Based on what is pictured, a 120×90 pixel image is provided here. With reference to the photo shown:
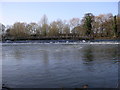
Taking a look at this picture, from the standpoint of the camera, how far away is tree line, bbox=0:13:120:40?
2089 inches

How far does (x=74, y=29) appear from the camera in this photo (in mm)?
60938

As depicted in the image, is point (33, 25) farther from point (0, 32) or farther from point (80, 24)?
point (80, 24)

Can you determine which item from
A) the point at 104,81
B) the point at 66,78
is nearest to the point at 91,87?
the point at 104,81

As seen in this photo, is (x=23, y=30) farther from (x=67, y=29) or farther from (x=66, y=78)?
(x=66, y=78)

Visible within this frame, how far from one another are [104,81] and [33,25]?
195 ft

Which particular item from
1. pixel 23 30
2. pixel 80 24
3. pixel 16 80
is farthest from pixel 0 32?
pixel 16 80

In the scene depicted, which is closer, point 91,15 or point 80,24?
point 91,15

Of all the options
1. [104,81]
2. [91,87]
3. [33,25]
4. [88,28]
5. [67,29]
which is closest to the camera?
[91,87]

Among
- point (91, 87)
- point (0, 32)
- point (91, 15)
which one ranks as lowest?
point (91, 87)

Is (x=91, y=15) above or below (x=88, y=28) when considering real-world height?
above

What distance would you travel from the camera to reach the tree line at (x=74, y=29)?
174ft

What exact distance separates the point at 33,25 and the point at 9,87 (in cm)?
5956

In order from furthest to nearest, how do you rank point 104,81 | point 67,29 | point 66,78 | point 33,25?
point 33,25, point 67,29, point 66,78, point 104,81

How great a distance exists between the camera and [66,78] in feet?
20.2
